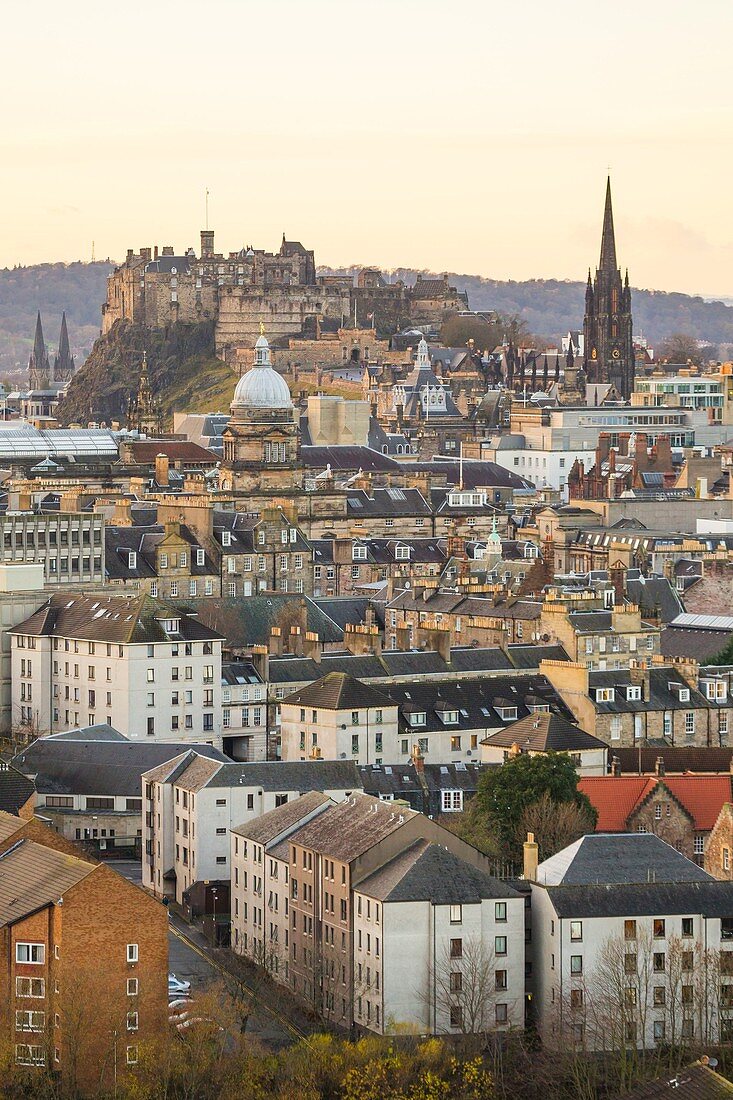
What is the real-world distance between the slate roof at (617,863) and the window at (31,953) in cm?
1378

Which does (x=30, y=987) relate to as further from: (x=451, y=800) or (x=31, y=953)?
(x=451, y=800)

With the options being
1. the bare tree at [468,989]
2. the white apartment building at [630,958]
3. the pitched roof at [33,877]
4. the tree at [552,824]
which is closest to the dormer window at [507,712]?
the tree at [552,824]

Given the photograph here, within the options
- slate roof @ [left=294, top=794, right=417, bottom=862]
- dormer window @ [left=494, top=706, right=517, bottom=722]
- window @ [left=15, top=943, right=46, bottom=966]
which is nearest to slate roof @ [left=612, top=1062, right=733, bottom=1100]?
slate roof @ [left=294, top=794, right=417, bottom=862]

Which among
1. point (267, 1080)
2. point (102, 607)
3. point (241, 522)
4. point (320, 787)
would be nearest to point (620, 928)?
point (267, 1080)

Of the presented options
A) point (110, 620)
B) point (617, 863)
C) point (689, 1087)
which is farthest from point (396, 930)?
point (110, 620)

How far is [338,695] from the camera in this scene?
102125 mm

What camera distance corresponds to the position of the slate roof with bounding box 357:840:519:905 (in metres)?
76.3

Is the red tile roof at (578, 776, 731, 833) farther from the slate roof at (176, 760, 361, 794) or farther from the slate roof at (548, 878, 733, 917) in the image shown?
the slate roof at (548, 878, 733, 917)

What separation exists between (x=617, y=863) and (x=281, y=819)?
11371 millimetres

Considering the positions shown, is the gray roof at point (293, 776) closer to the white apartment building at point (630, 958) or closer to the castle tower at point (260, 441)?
the white apartment building at point (630, 958)

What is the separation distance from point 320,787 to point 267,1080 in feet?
79.0

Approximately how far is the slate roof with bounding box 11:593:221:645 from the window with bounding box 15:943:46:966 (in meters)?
37.5

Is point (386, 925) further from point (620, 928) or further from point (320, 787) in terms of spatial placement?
point (320, 787)

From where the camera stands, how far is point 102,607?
115m
